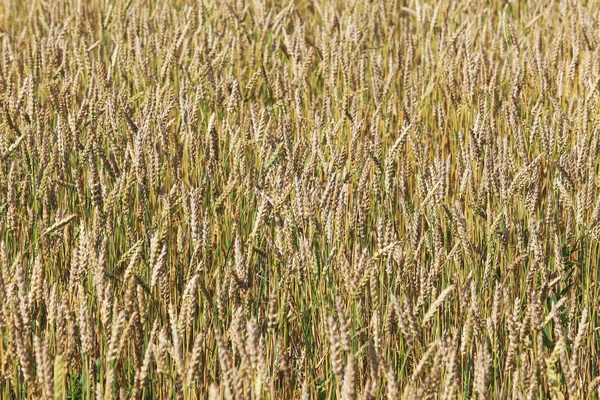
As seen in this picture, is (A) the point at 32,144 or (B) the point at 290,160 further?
(A) the point at 32,144

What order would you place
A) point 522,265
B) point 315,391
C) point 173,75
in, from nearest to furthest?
point 315,391 < point 522,265 < point 173,75

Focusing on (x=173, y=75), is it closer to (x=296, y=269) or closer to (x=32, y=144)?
(x=32, y=144)

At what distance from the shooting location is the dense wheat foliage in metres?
1.32

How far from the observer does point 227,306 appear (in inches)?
71.5

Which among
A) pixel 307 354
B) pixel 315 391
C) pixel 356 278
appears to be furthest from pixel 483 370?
pixel 307 354

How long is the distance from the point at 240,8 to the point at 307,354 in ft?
7.29

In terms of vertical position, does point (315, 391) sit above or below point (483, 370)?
below

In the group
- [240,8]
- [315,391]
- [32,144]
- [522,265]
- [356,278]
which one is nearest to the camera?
[356,278]

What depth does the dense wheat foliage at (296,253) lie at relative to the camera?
1.32 meters

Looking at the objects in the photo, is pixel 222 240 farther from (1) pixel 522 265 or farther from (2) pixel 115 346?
(2) pixel 115 346

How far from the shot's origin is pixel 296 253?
5.13 feet

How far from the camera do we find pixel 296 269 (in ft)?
5.52

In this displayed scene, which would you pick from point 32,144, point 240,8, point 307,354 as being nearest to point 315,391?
point 307,354

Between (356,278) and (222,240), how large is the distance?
2.37 ft
